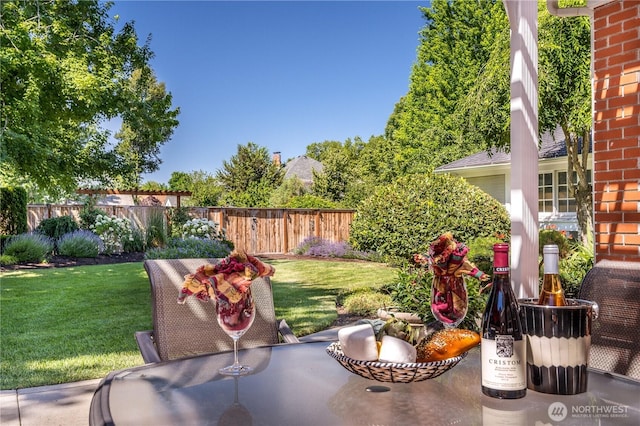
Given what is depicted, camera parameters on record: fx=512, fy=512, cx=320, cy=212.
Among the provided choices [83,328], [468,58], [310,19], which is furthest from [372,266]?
[468,58]

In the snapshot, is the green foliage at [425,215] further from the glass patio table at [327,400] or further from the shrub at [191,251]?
the glass patio table at [327,400]

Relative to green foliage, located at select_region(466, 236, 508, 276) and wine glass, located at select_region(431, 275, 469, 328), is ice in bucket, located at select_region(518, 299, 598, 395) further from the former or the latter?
green foliage, located at select_region(466, 236, 508, 276)

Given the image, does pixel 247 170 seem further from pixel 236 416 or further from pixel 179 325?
pixel 236 416

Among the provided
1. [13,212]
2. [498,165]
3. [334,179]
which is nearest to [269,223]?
[13,212]

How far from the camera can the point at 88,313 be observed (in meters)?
5.64

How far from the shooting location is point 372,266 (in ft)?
33.3

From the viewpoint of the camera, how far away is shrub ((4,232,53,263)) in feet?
29.7

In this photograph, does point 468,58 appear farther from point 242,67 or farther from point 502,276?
point 502,276

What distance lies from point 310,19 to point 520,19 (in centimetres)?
1524

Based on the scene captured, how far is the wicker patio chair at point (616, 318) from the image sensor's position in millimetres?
1529

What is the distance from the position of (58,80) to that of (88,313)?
11.7 feet

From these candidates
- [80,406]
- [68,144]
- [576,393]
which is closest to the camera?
[576,393]

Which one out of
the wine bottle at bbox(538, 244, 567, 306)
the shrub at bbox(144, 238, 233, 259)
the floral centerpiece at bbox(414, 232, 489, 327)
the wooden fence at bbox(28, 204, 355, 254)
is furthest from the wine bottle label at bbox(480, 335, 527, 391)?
the wooden fence at bbox(28, 204, 355, 254)

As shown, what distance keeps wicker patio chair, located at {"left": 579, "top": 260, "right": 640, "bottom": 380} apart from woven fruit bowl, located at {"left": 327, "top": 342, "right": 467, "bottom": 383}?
63 cm
